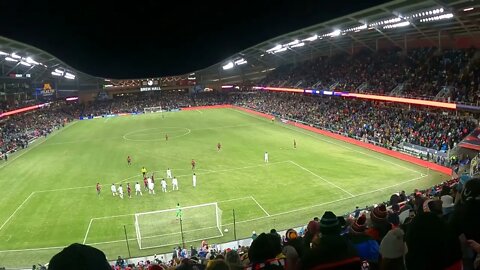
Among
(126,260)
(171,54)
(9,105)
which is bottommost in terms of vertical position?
(126,260)

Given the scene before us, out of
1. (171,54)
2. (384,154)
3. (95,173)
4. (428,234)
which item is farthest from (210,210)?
(171,54)

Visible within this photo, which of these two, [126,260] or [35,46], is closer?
[126,260]

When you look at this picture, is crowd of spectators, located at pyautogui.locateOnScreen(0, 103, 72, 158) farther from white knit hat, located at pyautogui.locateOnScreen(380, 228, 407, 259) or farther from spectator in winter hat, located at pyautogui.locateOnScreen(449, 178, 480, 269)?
spectator in winter hat, located at pyautogui.locateOnScreen(449, 178, 480, 269)

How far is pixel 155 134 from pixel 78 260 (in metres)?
58.4

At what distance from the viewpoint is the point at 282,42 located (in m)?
68.8

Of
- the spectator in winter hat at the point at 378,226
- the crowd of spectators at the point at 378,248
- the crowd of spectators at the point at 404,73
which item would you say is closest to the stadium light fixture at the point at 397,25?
the crowd of spectators at the point at 404,73

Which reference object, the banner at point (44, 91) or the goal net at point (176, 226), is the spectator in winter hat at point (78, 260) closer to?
the goal net at point (176, 226)

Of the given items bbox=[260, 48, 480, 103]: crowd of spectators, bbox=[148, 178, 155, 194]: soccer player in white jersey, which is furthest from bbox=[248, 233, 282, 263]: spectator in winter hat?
bbox=[260, 48, 480, 103]: crowd of spectators

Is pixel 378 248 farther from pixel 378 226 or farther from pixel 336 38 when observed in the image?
pixel 336 38

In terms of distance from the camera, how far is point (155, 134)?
197 feet

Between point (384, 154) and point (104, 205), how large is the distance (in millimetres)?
26533

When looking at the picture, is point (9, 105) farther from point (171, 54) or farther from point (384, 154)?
point (384, 154)

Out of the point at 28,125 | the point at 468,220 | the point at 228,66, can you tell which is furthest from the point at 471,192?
Result: the point at 228,66

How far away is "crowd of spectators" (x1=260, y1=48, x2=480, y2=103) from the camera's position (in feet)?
125
